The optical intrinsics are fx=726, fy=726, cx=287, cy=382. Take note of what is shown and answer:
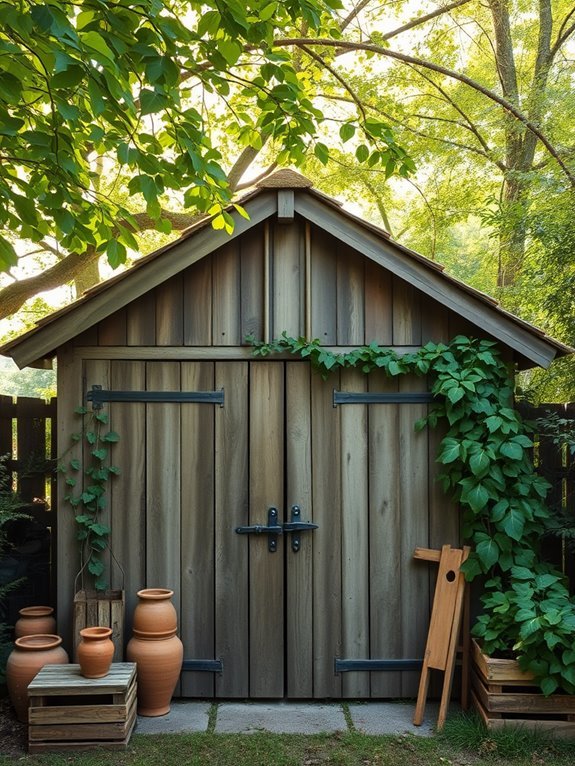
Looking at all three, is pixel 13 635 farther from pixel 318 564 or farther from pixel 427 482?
pixel 427 482

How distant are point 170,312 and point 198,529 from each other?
1538 millimetres

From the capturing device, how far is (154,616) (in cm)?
478

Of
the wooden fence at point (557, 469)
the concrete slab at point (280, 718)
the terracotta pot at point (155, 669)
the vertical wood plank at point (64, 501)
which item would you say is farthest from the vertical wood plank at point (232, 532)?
the wooden fence at point (557, 469)

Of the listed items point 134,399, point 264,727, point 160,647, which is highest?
point 134,399

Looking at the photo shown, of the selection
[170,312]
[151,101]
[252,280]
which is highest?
[151,101]

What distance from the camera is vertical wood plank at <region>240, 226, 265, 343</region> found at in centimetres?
512

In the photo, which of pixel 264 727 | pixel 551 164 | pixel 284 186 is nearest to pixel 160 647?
pixel 264 727

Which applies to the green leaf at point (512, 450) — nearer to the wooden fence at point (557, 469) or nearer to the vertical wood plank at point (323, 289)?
the wooden fence at point (557, 469)

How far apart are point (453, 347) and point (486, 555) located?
4.65 feet

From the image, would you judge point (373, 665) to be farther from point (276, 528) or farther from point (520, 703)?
point (276, 528)

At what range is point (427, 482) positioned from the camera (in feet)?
16.8

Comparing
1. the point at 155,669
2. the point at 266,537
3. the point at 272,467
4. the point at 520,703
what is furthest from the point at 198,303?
the point at 520,703

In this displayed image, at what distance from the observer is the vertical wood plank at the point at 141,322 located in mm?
5105

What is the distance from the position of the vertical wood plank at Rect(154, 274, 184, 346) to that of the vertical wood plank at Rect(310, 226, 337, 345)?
93 centimetres
